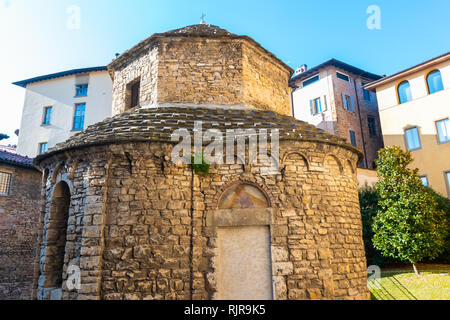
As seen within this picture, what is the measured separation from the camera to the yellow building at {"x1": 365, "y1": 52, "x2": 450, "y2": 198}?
16234 millimetres

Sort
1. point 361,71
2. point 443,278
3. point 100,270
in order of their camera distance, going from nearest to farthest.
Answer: point 100,270 → point 443,278 → point 361,71

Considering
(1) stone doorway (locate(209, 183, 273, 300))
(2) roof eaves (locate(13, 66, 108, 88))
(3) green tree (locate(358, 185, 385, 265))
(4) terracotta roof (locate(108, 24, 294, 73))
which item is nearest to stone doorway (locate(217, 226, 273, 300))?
(1) stone doorway (locate(209, 183, 273, 300))

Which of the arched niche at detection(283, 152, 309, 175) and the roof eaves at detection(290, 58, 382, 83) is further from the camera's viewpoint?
the roof eaves at detection(290, 58, 382, 83)

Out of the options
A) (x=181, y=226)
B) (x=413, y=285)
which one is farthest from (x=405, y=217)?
(x=181, y=226)

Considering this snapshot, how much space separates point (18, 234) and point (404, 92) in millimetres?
20939

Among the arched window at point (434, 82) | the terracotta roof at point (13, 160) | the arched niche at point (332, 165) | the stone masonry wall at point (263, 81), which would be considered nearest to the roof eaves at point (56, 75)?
the terracotta roof at point (13, 160)

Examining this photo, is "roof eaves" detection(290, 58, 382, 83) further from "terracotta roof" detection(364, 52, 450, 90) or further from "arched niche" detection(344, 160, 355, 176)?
"arched niche" detection(344, 160, 355, 176)

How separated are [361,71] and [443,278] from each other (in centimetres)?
1682

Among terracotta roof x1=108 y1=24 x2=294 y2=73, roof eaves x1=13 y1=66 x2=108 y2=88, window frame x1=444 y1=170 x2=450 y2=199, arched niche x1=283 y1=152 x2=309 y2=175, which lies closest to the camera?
arched niche x1=283 y1=152 x2=309 y2=175

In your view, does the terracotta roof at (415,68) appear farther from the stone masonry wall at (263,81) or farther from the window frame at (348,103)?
the stone masonry wall at (263,81)

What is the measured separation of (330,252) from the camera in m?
7.00

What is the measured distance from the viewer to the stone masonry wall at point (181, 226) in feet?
21.2
